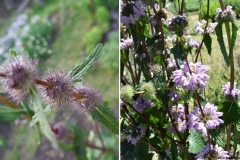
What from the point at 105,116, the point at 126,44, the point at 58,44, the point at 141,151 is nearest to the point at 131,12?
the point at 126,44

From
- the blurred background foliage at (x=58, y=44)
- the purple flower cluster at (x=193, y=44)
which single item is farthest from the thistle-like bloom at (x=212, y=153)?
the blurred background foliage at (x=58, y=44)

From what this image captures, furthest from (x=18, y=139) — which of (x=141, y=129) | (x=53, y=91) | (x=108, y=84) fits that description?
(x=53, y=91)

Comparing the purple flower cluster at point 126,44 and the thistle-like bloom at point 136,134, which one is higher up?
the purple flower cluster at point 126,44

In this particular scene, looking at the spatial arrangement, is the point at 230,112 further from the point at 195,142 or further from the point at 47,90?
the point at 47,90

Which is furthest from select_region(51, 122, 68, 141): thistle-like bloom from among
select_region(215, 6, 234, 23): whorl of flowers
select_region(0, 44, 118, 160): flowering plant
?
select_region(215, 6, 234, 23): whorl of flowers

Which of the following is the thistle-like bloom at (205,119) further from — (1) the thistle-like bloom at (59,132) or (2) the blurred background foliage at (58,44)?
(2) the blurred background foliage at (58,44)

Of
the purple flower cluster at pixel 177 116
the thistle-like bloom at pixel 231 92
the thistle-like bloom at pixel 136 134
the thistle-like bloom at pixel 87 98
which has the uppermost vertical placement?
the thistle-like bloom at pixel 87 98
